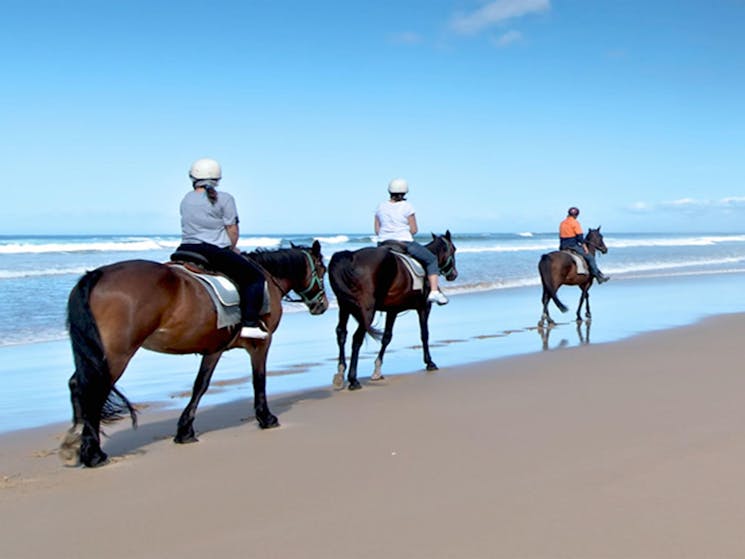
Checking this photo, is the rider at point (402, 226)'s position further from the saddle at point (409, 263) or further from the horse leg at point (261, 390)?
the horse leg at point (261, 390)

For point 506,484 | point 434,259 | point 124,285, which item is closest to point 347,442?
point 506,484

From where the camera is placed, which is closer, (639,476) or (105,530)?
(105,530)

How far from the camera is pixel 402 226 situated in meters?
9.46

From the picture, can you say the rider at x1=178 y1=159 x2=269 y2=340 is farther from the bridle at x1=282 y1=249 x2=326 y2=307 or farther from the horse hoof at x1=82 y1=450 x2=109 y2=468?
the horse hoof at x1=82 y1=450 x2=109 y2=468

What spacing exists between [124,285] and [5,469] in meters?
1.62

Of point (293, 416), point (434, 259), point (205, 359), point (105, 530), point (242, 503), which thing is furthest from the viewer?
point (434, 259)

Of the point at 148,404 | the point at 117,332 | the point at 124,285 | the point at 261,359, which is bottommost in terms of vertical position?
the point at 148,404

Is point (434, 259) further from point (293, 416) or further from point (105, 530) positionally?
point (105, 530)

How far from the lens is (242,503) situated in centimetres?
437

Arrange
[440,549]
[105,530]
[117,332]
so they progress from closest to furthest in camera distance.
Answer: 1. [440,549]
2. [105,530]
3. [117,332]

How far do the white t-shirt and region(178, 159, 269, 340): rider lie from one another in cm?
336

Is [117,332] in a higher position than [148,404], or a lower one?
higher

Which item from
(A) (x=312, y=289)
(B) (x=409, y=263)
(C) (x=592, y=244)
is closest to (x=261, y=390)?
(A) (x=312, y=289)

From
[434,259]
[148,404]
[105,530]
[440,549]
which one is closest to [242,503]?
[105,530]
